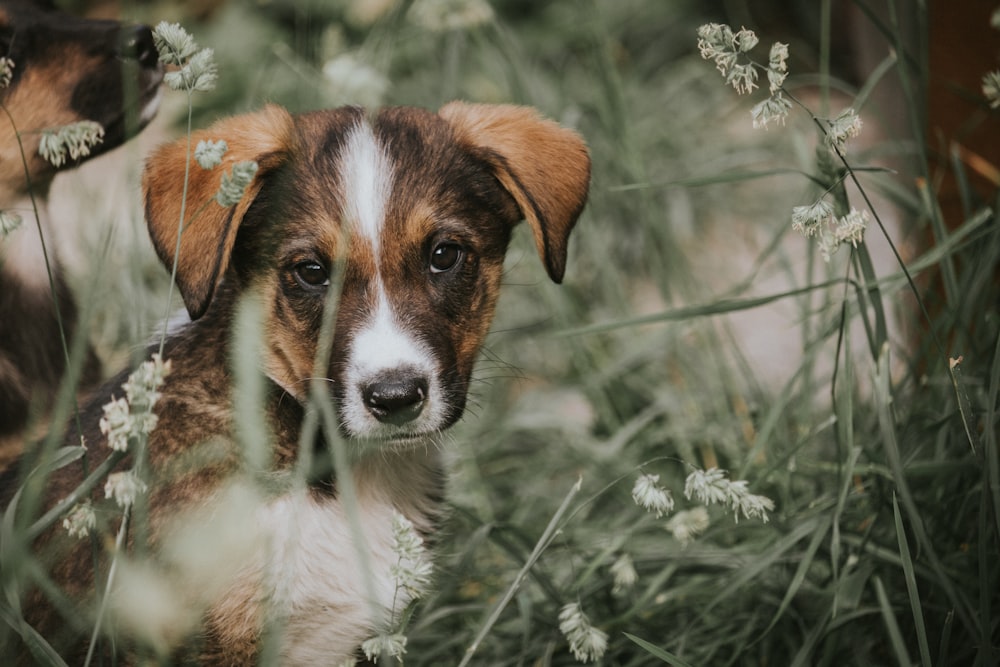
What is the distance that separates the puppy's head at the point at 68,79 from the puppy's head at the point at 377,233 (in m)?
0.64

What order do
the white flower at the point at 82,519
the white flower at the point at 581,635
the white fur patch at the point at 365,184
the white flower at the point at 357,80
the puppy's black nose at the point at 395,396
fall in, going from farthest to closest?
1. the white flower at the point at 357,80
2. the white fur patch at the point at 365,184
3. the puppy's black nose at the point at 395,396
4. the white flower at the point at 581,635
5. the white flower at the point at 82,519

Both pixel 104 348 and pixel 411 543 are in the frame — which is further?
pixel 104 348

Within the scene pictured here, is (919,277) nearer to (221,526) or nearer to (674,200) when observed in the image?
(674,200)

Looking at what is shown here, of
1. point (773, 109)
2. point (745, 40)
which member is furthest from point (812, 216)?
point (745, 40)

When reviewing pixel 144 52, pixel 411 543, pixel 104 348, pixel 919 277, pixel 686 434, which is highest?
pixel 144 52

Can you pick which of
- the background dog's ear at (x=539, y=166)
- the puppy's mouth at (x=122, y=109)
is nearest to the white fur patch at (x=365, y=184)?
the background dog's ear at (x=539, y=166)

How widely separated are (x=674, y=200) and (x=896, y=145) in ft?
6.46

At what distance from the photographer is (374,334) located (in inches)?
86.7

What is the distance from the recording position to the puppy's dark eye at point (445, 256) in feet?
8.04

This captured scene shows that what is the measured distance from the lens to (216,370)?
2.41 m

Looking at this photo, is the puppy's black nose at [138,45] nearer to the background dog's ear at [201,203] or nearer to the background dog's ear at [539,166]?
the background dog's ear at [201,203]

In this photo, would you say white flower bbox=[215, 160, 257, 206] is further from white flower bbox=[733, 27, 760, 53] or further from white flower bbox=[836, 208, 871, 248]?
white flower bbox=[836, 208, 871, 248]

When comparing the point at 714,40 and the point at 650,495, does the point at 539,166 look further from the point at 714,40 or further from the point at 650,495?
the point at 650,495

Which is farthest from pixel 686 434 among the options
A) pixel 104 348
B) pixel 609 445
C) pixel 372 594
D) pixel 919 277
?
pixel 104 348
